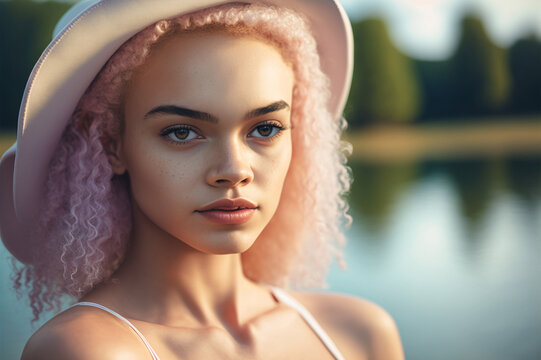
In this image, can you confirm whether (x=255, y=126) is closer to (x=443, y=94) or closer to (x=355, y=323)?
(x=355, y=323)

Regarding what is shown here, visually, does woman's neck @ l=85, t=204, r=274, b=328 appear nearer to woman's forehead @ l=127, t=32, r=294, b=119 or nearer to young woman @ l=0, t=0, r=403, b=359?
young woman @ l=0, t=0, r=403, b=359

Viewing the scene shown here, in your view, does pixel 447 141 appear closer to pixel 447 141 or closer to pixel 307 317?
pixel 447 141

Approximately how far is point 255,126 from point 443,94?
951 cm

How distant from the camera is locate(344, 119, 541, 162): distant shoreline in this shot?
9274mm

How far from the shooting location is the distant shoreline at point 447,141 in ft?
30.4

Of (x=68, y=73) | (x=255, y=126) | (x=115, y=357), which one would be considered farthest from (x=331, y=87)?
(x=115, y=357)

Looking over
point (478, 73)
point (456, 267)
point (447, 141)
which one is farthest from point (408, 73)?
point (456, 267)

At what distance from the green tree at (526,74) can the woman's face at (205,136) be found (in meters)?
8.36

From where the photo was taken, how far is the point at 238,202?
4.23 feet

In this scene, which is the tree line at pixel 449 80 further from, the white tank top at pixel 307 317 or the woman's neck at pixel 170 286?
the woman's neck at pixel 170 286

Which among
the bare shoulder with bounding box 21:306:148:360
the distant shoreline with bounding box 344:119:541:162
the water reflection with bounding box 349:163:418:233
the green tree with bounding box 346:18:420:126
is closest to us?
the bare shoulder with bounding box 21:306:148:360

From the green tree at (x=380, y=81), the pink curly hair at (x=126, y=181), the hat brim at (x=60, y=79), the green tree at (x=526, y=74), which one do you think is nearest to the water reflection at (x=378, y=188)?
the green tree at (x=526, y=74)

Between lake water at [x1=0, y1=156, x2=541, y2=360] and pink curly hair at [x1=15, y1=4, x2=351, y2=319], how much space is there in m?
0.27

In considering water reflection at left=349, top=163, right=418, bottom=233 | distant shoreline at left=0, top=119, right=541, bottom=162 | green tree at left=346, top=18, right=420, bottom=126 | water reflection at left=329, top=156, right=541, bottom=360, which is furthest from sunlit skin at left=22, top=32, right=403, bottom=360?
green tree at left=346, top=18, right=420, bottom=126
